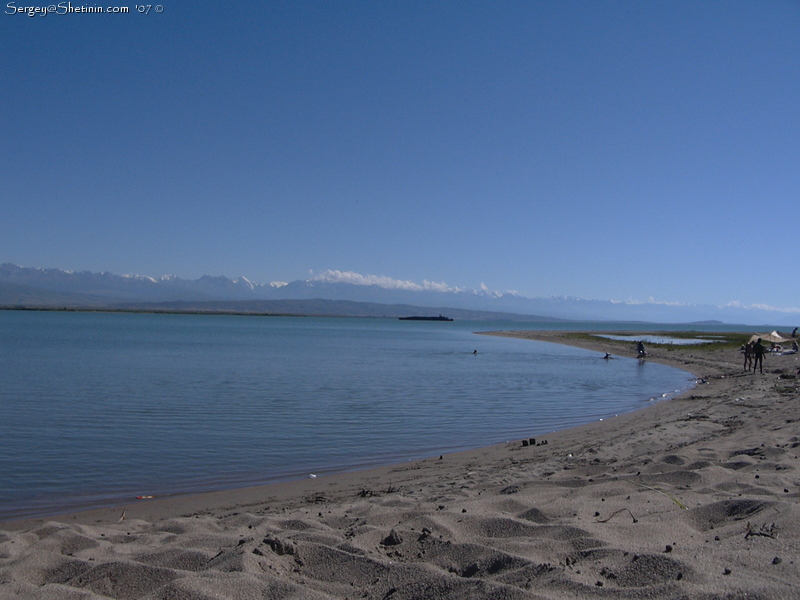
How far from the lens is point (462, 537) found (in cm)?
599

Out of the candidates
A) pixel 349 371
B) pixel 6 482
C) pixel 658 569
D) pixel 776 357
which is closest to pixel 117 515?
pixel 6 482

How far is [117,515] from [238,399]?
12744mm

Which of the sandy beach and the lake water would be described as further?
the lake water

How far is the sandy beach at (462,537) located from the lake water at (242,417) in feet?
5.68

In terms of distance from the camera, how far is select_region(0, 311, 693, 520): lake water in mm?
11508

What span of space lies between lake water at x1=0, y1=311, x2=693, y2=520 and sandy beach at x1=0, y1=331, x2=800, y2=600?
68.2 inches

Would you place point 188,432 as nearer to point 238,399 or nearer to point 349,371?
point 238,399

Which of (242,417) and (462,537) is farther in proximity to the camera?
(242,417)

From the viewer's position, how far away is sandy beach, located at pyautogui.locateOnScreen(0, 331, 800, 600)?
461 cm

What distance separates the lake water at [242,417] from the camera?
11508mm

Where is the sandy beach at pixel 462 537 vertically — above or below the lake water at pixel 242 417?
above

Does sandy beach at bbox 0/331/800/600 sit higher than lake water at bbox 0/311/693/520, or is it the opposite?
sandy beach at bbox 0/331/800/600

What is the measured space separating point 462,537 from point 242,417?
13.2 m

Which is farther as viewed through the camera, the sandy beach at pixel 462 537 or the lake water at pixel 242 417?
the lake water at pixel 242 417
